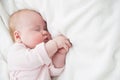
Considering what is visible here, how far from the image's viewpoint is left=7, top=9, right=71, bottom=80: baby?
986 millimetres

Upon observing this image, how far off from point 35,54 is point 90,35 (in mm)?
206

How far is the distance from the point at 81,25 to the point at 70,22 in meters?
0.04

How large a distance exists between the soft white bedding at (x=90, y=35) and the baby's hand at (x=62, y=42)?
2cm

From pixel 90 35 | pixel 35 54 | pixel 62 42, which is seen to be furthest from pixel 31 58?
pixel 90 35

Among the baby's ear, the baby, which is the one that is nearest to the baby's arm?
the baby

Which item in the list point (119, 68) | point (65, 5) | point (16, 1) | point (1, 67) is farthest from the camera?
point (16, 1)

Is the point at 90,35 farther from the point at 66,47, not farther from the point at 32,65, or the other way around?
the point at 32,65

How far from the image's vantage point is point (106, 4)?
936mm

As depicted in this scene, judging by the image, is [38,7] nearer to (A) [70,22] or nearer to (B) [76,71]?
(A) [70,22]

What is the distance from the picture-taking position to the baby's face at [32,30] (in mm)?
1038

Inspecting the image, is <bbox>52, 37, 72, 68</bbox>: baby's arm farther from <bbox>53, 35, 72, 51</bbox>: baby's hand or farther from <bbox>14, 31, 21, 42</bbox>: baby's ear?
<bbox>14, 31, 21, 42</bbox>: baby's ear

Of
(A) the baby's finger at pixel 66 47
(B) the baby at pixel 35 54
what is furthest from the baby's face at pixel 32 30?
(A) the baby's finger at pixel 66 47

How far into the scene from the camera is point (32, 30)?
1.06m

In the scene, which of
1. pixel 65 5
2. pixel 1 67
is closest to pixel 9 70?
pixel 1 67
